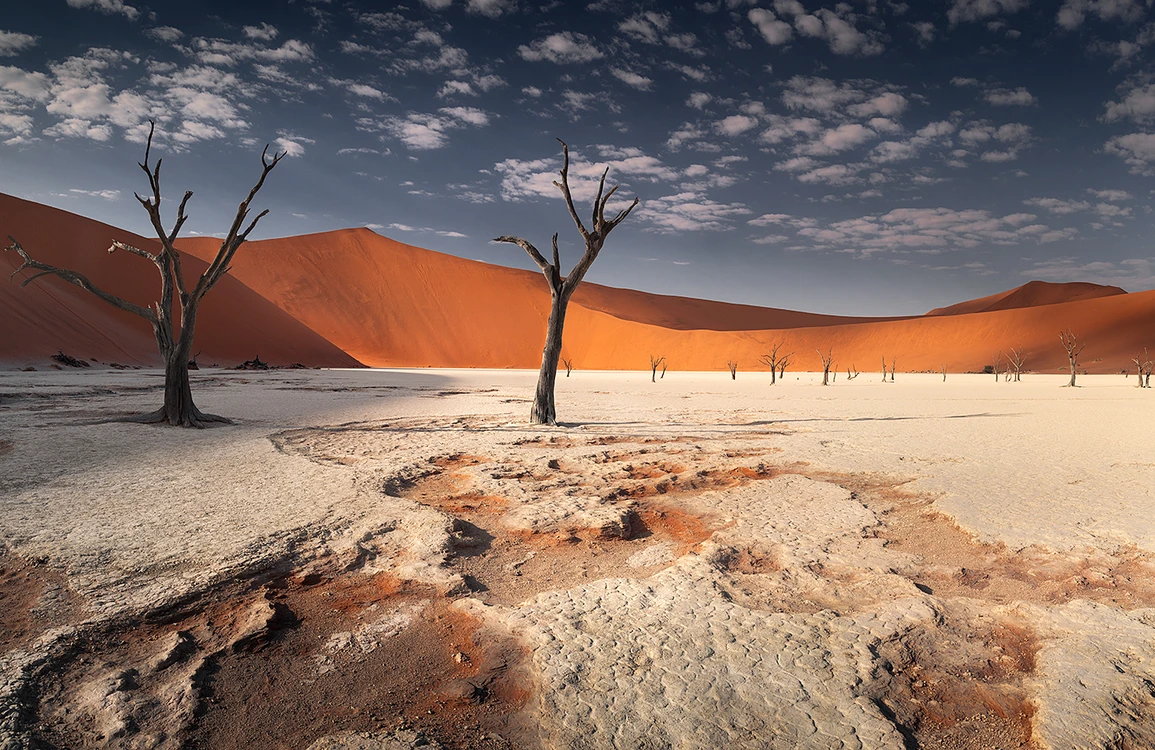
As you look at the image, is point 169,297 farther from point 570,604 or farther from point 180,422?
point 570,604

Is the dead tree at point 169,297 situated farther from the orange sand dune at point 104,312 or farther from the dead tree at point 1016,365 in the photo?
the dead tree at point 1016,365

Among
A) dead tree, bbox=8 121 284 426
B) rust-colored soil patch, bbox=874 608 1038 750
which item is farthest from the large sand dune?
rust-colored soil patch, bbox=874 608 1038 750

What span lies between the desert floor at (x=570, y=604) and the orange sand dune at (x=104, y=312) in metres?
27.5

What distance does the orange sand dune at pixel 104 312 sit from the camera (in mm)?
25844

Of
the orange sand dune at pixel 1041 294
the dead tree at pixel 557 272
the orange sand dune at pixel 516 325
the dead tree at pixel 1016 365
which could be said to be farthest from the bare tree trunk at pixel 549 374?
the orange sand dune at pixel 1041 294

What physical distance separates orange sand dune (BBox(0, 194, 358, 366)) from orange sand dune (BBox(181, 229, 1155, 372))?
1548 centimetres

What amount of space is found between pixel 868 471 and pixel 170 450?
713 cm

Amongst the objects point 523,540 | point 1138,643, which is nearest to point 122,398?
point 523,540

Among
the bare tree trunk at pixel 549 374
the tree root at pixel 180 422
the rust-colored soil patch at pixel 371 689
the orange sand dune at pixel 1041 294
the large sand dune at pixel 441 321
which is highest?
the orange sand dune at pixel 1041 294

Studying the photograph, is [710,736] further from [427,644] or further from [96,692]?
[96,692]

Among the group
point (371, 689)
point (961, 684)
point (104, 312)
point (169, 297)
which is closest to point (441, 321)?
point (104, 312)

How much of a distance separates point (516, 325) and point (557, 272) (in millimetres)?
62814

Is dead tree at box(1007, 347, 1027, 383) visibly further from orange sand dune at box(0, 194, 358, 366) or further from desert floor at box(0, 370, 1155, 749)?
orange sand dune at box(0, 194, 358, 366)

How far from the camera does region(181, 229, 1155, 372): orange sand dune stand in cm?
Answer: 5734
